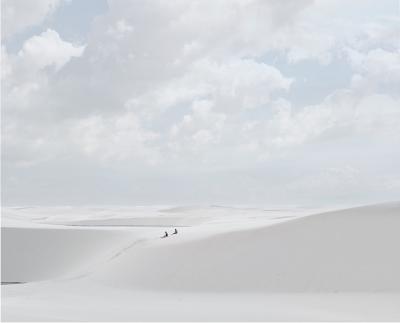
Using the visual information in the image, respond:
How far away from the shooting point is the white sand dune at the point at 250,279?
34.7ft

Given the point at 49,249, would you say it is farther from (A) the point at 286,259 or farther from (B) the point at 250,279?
(A) the point at 286,259

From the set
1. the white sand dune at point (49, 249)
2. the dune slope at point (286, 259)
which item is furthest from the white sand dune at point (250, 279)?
the white sand dune at point (49, 249)

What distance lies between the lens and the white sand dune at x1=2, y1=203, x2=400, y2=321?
10.6 m

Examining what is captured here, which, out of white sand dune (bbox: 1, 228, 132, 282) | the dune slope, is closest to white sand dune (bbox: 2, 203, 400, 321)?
the dune slope

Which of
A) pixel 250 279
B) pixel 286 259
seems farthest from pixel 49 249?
pixel 286 259

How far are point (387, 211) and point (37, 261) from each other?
16586 mm

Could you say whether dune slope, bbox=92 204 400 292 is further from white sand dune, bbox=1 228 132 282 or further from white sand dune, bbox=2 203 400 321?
white sand dune, bbox=1 228 132 282

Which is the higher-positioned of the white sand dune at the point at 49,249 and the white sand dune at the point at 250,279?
the white sand dune at the point at 49,249

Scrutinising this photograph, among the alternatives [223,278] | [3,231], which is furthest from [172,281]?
[3,231]

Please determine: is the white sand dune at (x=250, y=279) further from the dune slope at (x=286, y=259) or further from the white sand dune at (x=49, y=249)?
the white sand dune at (x=49, y=249)

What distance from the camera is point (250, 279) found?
1457 cm

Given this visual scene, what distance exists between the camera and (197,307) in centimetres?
1116

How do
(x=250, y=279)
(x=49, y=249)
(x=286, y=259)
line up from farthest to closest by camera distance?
(x=49, y=249) < (x=286, y=259) < (x=250, y=279)

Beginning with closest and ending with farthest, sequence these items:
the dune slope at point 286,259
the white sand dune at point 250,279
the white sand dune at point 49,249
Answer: the white sand dune at point 250,279 → the dune slope at point 286,259 → the white sand dune at point 49,249
